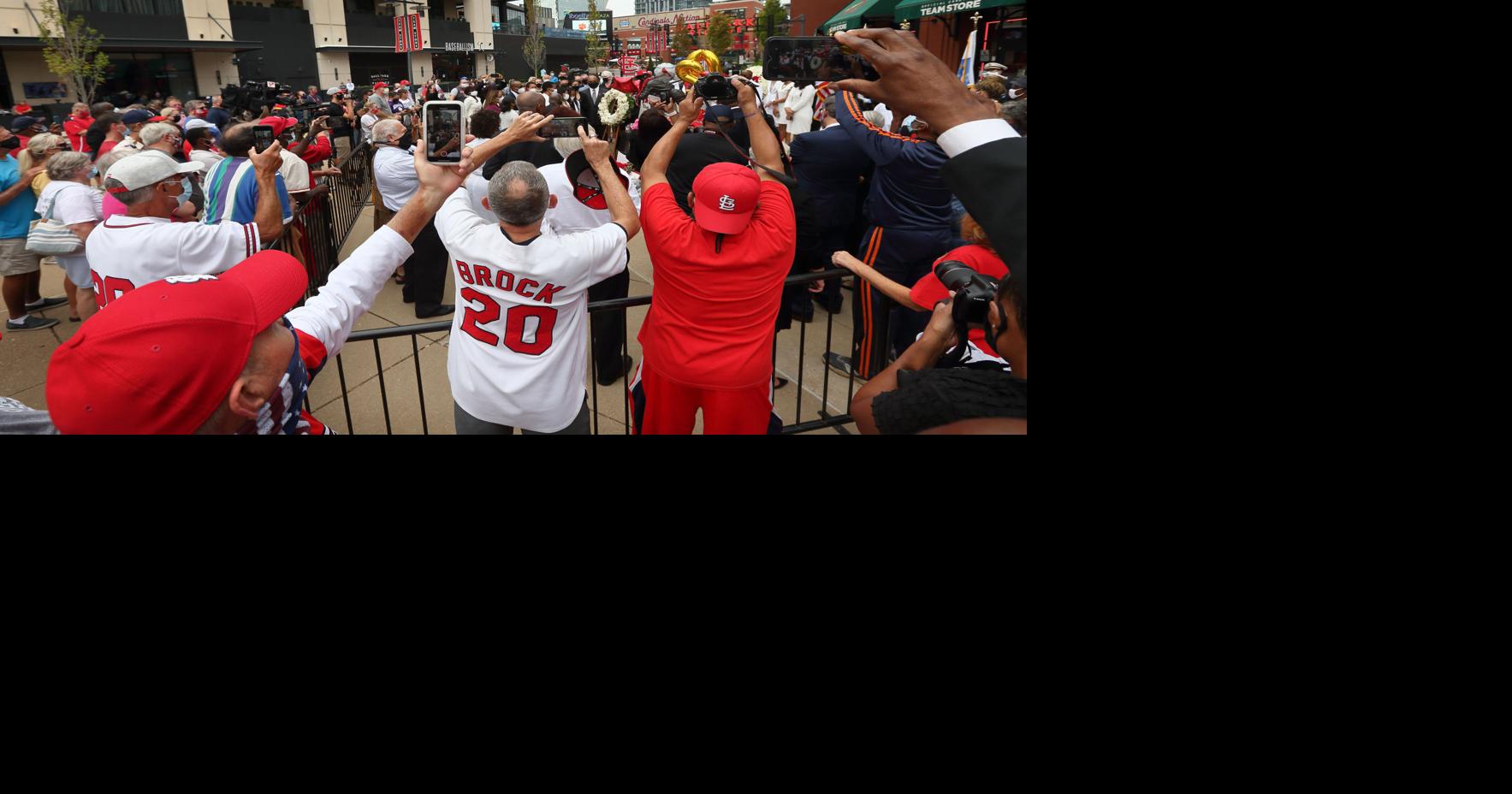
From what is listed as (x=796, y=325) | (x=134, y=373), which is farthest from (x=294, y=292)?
(x=796, y=325)

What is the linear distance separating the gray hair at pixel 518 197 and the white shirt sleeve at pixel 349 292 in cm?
38

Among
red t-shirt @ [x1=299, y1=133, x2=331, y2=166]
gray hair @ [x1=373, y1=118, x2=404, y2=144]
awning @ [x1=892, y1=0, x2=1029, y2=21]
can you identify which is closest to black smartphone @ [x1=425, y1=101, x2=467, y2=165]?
gray hair @ [x1=373, y1=118, x2=404, y2=144]

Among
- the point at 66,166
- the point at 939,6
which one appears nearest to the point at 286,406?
the point at 66,166

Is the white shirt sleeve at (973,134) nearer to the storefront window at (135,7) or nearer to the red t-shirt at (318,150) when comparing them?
the red t-shirt at (318,150)

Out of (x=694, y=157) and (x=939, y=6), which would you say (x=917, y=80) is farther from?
(x=939, y=6)

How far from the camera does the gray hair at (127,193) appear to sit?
3.42 m

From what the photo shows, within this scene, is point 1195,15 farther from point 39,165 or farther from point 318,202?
point 39,165

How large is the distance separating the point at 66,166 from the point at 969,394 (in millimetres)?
6952

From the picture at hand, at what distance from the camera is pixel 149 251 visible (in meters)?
3.44

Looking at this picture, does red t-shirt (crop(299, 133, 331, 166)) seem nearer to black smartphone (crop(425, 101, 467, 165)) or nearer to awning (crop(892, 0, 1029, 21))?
black smartphone (crop(425, 101, 467, 165))

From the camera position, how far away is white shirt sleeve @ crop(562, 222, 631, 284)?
298cm

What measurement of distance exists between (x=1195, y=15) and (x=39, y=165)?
8.38m

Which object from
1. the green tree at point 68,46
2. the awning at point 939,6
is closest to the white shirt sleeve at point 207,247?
the awning at point 939,6

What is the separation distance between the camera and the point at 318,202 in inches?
261
